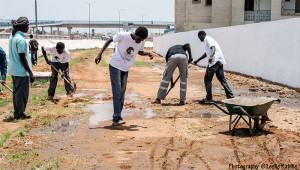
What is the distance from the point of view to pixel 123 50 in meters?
6.95

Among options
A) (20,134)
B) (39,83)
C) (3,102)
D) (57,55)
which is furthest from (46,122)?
(39,83)

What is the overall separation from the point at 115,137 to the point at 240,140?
2008mm

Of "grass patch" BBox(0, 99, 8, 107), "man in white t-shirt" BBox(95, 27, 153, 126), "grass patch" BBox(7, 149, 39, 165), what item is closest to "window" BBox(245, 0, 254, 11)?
"grass patch" BBox(0, 99, 8, 107)

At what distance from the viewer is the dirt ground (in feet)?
16.0

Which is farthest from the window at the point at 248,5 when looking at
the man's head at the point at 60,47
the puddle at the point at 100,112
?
the puddle at the point at 100,112

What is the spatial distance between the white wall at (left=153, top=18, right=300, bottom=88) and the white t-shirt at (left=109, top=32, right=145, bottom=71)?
673 centimetres

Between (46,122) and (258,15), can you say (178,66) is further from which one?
(258,15)

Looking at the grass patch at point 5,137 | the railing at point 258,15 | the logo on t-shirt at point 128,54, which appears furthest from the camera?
the railing at point 258,15

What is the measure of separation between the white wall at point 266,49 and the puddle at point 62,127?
7533 mm

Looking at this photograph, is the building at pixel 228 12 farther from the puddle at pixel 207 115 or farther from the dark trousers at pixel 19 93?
the dark trousers at pixel 19 93

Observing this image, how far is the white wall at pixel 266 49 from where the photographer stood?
39.4ft

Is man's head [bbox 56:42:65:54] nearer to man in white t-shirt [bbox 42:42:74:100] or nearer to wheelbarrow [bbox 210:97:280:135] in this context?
man in white t-shirt [bbox 42:42:74:100]

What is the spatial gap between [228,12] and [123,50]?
3036 cm

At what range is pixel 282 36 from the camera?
42.0ft
